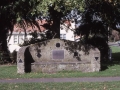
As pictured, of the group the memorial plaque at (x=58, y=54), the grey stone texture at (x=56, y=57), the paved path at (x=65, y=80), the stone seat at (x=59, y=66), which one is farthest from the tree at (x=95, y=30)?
the paved path at (x=65, y=80)

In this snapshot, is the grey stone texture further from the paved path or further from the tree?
the tree

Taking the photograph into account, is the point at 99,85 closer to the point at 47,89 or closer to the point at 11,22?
the point at 47,89

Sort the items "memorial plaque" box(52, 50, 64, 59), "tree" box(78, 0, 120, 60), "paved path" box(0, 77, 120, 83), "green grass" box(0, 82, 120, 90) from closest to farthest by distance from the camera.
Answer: "green grass" box(0, 82, 120, 90) → "paved path" box(0, 77, 120, 83) → "memorial plaque" box(52, 50, 64, 59) → "tree" box(78, 0, 120, 60)

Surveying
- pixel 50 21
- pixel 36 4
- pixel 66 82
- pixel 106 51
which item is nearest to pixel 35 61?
pixel 36 4

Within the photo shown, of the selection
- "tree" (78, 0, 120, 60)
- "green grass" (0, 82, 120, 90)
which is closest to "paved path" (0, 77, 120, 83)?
"green grass" (0, 82, 120, 90)

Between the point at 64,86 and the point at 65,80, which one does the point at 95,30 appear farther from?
the point at 64,86

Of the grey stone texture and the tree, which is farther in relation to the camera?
the tree

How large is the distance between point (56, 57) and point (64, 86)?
18.2 ft

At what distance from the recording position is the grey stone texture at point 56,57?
16.8 m

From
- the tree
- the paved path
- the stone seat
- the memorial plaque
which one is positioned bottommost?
the paved path

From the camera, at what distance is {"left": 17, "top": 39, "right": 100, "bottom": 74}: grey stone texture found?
662 inches

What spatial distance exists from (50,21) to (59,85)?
1388 centimetres

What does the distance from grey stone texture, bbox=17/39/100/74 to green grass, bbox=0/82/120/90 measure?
419cm

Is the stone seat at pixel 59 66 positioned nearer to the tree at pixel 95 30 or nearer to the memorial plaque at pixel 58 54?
the memorial plaque at pixel 58 54
